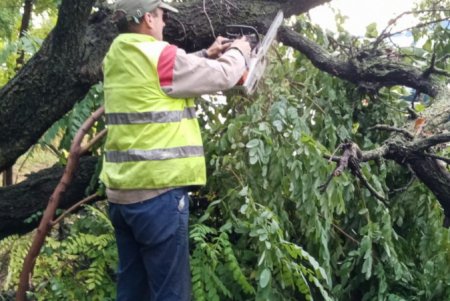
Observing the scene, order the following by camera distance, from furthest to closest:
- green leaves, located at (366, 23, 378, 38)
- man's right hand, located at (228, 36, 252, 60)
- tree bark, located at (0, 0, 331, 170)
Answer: green leaves, located at (366, 23, 378, 38) < tree bark, located at (0, 0, 331, 170) < man's right hand, located at (228, 36, 252, 60)

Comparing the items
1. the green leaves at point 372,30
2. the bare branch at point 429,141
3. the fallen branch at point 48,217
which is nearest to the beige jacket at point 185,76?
the fallen branch at point 48,217

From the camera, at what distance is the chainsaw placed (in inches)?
116

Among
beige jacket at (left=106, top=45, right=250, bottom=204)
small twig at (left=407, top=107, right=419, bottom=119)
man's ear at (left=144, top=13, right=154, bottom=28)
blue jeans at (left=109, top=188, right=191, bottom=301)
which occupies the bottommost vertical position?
blue jeans at (left=109, top=188, right=191, bottom=301)

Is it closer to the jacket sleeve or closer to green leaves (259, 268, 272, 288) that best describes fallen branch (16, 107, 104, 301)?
the jacket sleeve

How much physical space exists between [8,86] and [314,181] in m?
1.72

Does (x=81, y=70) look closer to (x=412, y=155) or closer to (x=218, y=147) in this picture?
(x=218, y=147)

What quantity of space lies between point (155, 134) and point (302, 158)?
1076mm

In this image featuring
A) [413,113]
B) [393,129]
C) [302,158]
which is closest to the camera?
[302,158]

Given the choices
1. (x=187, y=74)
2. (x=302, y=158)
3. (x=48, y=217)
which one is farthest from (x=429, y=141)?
(x=48, y=217)

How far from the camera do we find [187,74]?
2580 millimetres

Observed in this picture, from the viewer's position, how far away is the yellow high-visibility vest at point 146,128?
8.50ft

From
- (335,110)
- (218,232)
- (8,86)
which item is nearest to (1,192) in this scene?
(8,86)

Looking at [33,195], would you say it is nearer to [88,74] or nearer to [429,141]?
[88,74]

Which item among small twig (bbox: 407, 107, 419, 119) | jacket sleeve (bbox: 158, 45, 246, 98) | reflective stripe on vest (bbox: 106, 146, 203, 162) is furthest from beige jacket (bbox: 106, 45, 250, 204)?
small twig (bbox: 407, 107, 419, 119)
